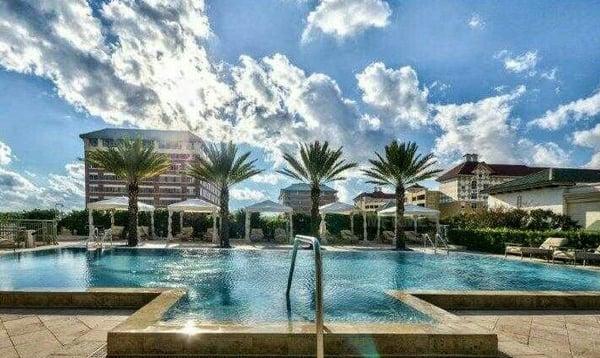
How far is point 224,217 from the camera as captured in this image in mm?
23594

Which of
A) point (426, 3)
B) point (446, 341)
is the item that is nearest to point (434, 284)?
point (446, 341)

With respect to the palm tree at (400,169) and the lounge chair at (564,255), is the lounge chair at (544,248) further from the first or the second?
the palm tree at (400,169)

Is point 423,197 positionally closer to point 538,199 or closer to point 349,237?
point 538,199

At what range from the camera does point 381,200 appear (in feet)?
436

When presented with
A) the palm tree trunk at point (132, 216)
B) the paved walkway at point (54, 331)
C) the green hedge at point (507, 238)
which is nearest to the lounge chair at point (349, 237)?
the green hedge at point (507, 238)

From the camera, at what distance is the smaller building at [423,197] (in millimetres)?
71312

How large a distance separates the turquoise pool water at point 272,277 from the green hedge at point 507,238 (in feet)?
8.93

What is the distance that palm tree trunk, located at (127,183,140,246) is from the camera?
22.3 meters

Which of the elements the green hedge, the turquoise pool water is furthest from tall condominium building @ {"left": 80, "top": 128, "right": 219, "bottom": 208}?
the turquoise pool water

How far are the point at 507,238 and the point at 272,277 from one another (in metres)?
14.4

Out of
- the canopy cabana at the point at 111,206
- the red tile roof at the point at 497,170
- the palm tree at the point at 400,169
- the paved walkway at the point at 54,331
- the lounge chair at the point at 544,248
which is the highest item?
the red tile roof at the point at 497,170

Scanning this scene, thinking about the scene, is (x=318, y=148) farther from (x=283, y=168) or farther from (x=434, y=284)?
(x=434, y=284)

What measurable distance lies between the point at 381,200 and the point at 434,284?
123 meters

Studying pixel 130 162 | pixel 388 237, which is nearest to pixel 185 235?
pixel 130 162
